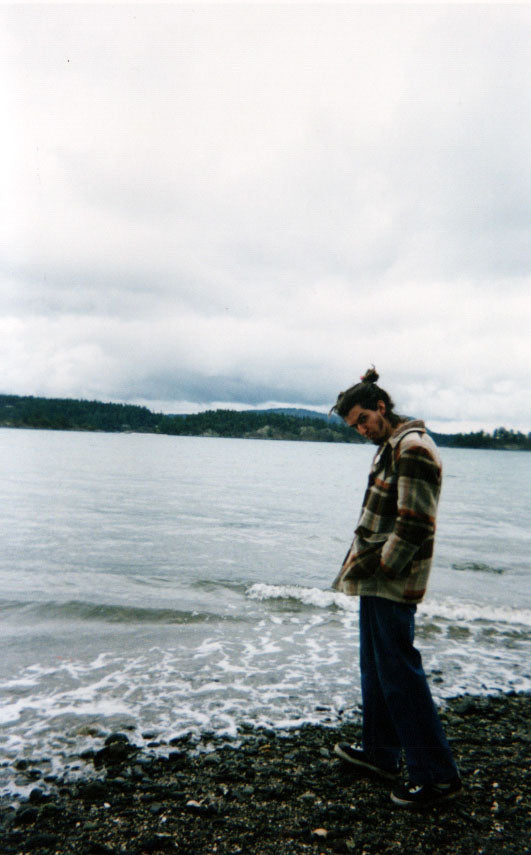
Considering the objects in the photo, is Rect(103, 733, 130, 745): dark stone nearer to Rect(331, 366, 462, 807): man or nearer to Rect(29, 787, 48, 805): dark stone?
Rect(29, 787, 48, 805): dark stone

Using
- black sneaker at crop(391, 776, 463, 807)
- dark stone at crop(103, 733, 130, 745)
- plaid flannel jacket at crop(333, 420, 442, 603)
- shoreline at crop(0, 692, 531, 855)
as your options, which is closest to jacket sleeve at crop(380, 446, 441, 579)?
plaid flannel jacket at crop(333, 420, 442, 603)

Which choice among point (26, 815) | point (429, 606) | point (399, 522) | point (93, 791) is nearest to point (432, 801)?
point (399, 522)

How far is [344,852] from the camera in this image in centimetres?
374

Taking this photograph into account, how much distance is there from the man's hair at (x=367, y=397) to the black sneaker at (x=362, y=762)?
2959 mm

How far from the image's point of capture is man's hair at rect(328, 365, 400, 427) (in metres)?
4.22

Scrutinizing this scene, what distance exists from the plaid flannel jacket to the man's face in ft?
0.44

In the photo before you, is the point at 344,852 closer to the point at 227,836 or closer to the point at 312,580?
the point at 227,836

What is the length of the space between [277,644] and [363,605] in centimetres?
544

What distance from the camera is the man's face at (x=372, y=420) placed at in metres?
4.23

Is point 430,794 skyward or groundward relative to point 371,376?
groundward

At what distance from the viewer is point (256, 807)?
14.2 ft

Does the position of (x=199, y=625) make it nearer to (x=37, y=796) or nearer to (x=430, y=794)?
(x=37, y=796)

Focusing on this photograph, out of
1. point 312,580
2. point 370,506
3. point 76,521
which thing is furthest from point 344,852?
point 76,521

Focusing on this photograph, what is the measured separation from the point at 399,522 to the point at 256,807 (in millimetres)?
2602
